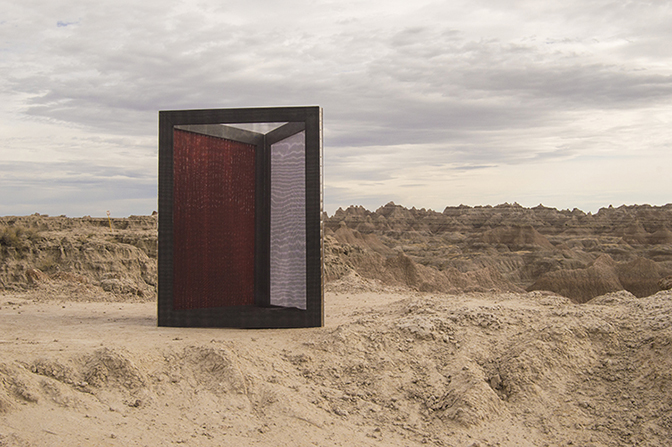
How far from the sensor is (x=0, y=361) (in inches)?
221

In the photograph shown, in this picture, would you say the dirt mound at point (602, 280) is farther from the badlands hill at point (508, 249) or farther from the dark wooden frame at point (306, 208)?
the dark wooden frame at point (306, 208)

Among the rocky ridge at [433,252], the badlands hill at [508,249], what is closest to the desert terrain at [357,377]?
the rocky ridge at [433,252]

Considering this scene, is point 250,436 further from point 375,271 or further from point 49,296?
point 375,271

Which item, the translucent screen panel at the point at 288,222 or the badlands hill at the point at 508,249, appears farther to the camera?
the badlands hill at the point at 508,249

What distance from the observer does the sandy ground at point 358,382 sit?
17.3ft

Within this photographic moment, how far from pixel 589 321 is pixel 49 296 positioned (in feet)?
39.9

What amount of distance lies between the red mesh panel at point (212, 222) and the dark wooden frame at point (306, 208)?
0.45 ft

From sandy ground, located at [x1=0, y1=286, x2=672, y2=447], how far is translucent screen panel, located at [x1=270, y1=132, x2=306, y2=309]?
3.51 feet

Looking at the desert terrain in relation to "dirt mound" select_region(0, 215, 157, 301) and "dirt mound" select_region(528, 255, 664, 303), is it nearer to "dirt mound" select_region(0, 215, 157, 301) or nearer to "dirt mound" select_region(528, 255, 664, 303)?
"dirt mound" select_region(0, 215, 157, 301)

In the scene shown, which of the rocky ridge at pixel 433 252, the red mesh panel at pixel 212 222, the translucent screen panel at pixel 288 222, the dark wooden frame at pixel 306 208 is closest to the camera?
the dark wooden frame at pixel 306 208

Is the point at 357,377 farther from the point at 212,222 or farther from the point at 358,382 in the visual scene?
the point at 212,222

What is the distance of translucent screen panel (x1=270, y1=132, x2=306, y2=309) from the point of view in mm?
8602

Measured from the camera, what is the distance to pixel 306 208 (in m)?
8.38

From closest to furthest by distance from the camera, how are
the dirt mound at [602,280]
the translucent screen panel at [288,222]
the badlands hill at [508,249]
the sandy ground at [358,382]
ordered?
the sandy ground at [358,382]
the translucent screen panel at [288,222]
the badlands hill at [508,249]
the dirt mound at [602,280]
